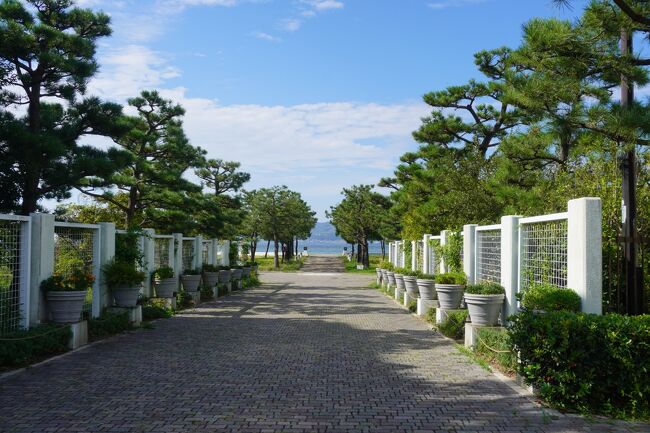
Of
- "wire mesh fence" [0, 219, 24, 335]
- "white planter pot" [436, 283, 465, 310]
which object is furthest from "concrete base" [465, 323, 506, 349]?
"wire mesh fence" [0, 219, 24, 335]

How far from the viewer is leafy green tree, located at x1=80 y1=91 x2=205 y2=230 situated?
18.2 m

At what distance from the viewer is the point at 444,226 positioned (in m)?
20.3

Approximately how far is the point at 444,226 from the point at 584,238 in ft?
46.7

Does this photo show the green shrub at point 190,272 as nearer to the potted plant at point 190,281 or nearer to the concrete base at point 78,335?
the potted plant at point 190,281

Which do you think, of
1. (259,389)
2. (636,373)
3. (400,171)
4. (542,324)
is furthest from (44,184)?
(400,171)

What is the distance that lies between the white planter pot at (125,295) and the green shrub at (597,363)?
7.86 m

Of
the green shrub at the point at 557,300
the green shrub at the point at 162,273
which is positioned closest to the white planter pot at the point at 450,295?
the green shrub at the point at 557,300

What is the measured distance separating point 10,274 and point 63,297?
33.0 inches

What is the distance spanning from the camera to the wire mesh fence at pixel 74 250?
941 cm

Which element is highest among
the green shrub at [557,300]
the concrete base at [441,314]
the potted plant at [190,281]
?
the green shrub at [557,300]

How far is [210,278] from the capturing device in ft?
61.6

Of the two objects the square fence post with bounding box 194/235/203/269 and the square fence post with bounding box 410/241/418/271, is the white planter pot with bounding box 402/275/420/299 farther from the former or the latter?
the square fence post with bounding box 194/235/203/269

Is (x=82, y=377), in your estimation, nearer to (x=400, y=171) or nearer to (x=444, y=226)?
(x=444, y=226)

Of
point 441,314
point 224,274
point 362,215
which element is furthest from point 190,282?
point 362,215
